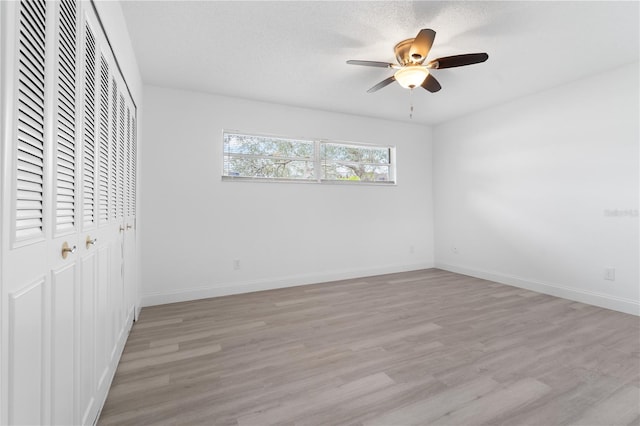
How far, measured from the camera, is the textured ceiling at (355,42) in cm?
212

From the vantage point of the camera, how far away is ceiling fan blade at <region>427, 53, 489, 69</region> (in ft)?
7.36

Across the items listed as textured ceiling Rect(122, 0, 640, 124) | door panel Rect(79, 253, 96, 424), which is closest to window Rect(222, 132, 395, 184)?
textured ceiling Rect(122, 0, 640, 124)

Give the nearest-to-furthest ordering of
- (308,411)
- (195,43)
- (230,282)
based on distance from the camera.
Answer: (308,411)
(195,43)
(230,282)

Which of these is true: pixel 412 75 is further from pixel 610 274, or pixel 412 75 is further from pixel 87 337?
pixel 610 274

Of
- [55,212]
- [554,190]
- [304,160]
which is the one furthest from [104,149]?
[554,190]

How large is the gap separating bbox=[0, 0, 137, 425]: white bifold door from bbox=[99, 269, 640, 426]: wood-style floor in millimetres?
464

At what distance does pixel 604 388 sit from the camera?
5.79ft

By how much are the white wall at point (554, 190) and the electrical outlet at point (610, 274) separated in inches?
1.1

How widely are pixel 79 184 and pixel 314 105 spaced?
3.33 meters

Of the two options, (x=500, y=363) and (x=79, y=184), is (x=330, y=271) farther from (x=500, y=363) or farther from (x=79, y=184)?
(x=79, y=184)

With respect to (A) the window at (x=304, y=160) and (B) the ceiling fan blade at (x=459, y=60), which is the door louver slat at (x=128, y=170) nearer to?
(A) the window at (x=304, y=160)

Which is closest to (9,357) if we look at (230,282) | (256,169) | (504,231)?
(230,282)

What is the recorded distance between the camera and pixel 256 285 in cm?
385

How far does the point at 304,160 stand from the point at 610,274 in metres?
3.81
